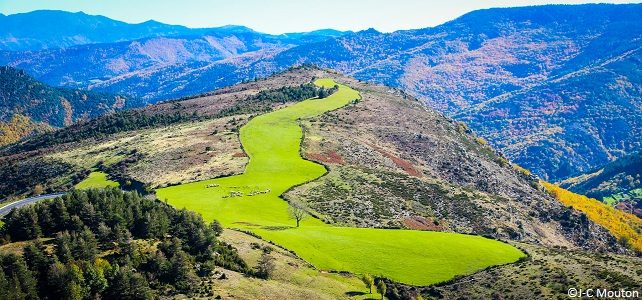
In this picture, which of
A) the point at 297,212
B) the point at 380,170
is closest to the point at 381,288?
the point at 297,212

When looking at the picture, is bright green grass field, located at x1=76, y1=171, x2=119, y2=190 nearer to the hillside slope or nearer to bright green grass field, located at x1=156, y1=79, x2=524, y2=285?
the hillside slope

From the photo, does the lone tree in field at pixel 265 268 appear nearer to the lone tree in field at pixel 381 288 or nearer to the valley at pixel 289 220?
the valley at pixel 289 220

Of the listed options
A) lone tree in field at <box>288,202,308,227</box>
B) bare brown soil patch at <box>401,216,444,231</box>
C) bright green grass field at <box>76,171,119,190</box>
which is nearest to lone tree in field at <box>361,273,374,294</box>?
lone tree in field at <box>288,202,308,227</box>

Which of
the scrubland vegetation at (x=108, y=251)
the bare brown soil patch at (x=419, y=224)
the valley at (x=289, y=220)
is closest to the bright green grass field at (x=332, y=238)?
the valley at (x=289, y=220)

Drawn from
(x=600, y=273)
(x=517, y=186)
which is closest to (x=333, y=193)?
(x=600, y=273)

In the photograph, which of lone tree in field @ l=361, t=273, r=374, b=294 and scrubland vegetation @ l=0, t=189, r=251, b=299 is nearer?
scrubland vegetation @ l=0, t=189, r=251, b=299

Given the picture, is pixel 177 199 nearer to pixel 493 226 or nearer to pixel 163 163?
pixel 163 163

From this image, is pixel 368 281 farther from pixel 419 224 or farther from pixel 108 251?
pixel 419 224
